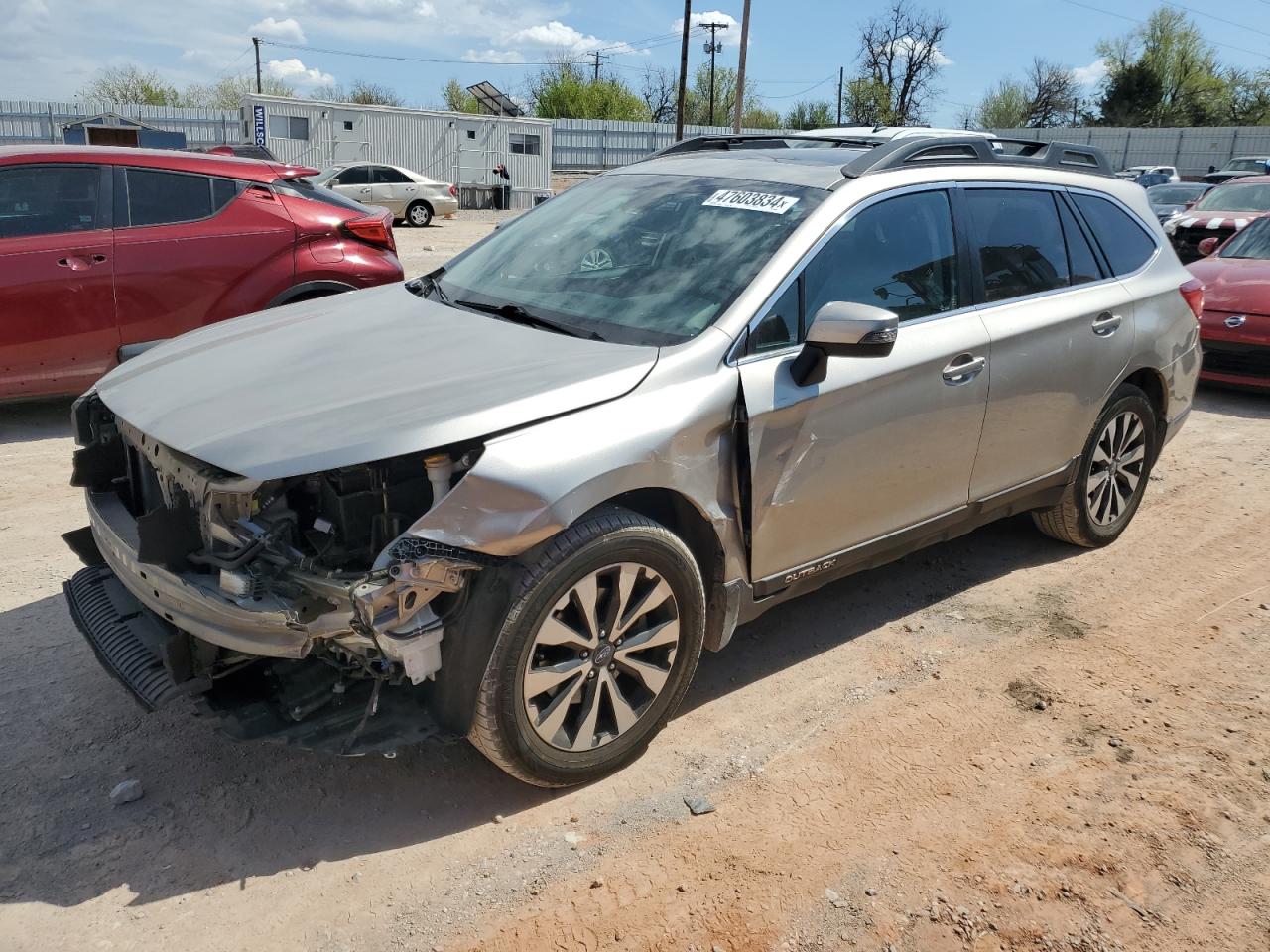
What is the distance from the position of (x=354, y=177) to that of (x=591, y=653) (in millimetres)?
24759

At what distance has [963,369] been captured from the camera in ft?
12.6

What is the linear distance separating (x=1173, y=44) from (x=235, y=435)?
74.4 metres

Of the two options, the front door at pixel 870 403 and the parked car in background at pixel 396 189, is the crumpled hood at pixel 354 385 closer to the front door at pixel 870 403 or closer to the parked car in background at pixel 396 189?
the front door at pixel 870 403

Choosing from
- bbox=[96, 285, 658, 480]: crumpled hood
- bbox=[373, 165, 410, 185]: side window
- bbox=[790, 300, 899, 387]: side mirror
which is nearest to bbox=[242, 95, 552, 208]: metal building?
bbox=[373, 165, 410, 185]: side window

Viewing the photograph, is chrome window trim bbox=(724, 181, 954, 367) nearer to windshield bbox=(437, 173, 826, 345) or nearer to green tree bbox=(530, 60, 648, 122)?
windshield bbox=(437, 173, 826, 345)

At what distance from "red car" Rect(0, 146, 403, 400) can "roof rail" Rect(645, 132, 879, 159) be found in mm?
3184

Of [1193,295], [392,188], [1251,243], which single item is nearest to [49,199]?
[1193,295]

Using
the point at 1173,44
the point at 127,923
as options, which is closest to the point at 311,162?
the point at 127,923

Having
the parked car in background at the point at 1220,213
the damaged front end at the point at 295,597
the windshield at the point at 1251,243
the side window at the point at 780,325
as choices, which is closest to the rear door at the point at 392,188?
the parked car in background at the point at 1220,213

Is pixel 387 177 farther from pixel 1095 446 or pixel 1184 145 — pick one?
pixel 1184 145

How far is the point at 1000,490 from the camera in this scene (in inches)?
170

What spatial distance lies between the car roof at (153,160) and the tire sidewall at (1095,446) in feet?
18.1

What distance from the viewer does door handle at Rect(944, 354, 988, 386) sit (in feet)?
12.5

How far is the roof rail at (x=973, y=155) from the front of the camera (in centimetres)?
378
